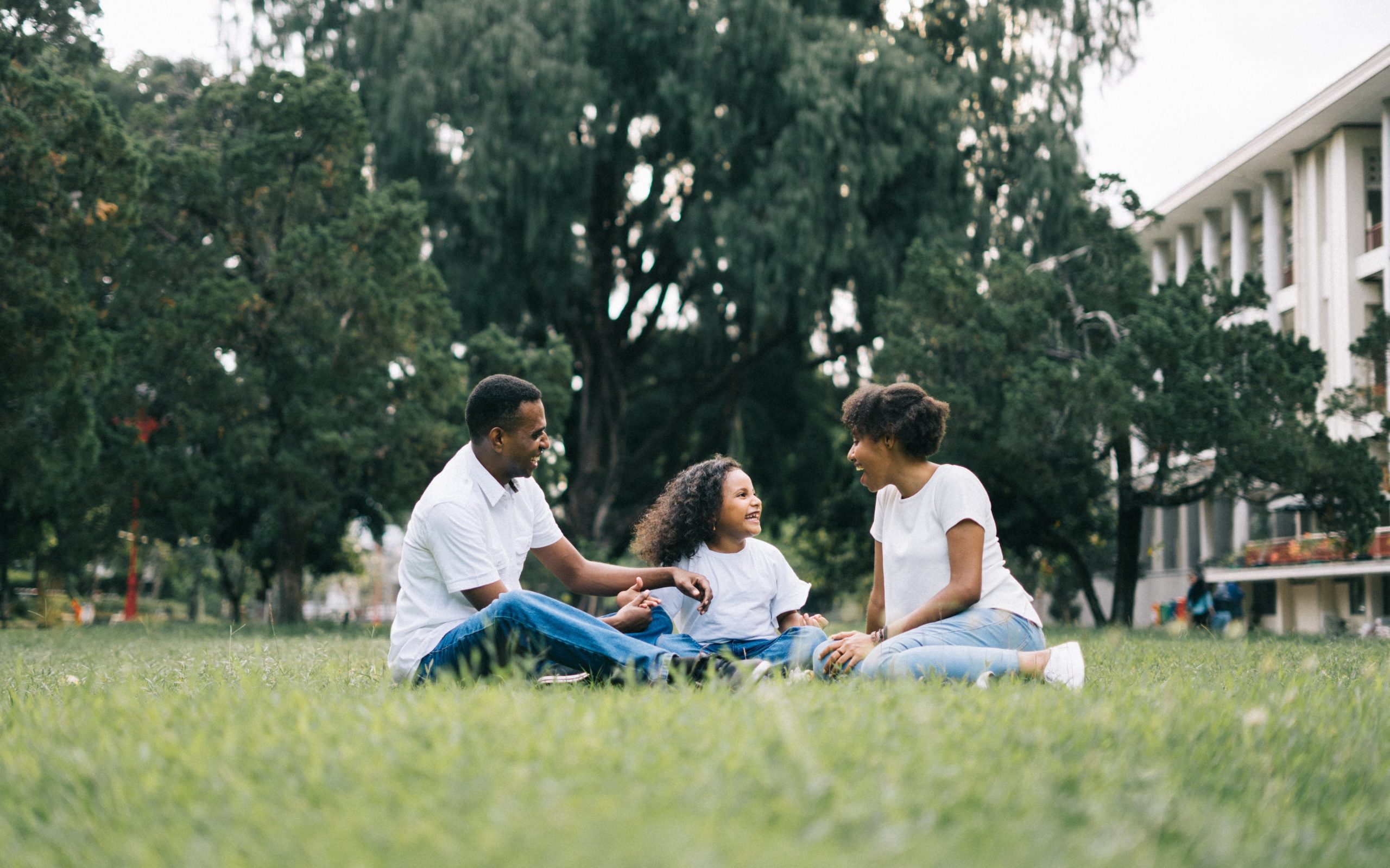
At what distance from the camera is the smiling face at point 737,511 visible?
6133 mm

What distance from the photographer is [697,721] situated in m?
2.98

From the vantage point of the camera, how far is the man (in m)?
4.75

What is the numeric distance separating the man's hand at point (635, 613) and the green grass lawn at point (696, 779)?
149 centimetres

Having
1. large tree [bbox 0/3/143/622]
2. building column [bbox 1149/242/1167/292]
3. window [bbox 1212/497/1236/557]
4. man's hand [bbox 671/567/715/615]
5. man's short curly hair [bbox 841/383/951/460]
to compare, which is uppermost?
building column [bbox 1149/242/1167/292]

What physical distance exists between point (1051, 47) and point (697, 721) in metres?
22.4

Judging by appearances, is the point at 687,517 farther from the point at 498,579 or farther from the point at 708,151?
the point at 708,151

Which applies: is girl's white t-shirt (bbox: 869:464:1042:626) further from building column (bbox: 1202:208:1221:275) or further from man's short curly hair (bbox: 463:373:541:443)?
building column (bbox: 1202:208:1221:275)

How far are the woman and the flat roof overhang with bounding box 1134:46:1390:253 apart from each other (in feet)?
75.2

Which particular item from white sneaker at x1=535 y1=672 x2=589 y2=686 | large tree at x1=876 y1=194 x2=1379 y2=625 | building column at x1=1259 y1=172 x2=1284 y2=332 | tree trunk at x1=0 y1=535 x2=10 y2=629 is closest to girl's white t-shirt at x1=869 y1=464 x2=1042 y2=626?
white sneaker at x1=535 y1=672 x2=589 y2=686

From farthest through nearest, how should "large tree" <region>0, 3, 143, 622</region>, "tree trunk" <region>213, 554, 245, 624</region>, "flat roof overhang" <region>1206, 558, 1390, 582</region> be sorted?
"tree trunk" <region>213, 554, 245, 624</region> < "flat roof overhang" <region>1206, 558, 1390, 582</region> < "large tree" <region>0, 3, 143, 622</region>

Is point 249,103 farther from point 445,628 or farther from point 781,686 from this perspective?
point 781,686

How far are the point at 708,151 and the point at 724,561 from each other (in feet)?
55.0

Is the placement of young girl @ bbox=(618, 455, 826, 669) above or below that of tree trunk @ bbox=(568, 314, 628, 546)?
below

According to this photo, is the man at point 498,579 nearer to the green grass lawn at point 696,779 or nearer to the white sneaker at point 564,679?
the white sneaker at point 564,679
